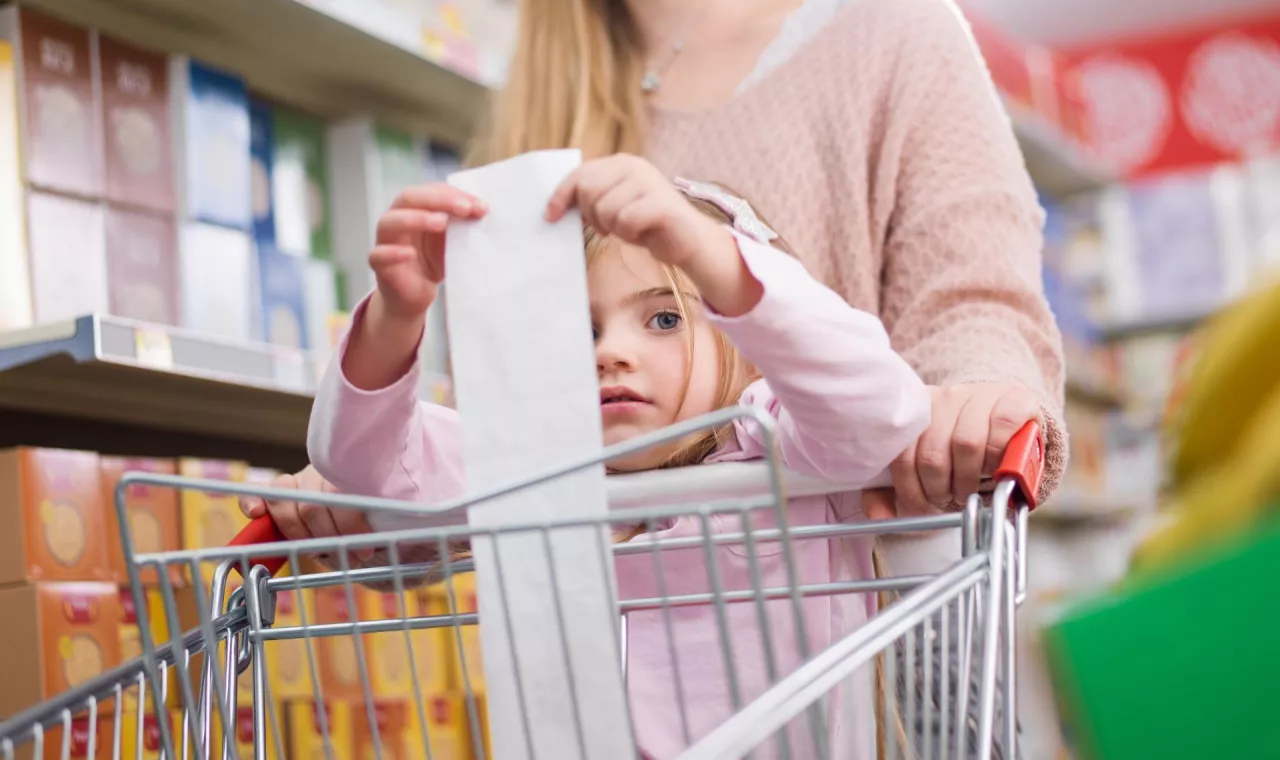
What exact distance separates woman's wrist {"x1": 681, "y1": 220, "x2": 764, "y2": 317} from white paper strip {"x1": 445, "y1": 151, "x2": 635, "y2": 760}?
75 mm

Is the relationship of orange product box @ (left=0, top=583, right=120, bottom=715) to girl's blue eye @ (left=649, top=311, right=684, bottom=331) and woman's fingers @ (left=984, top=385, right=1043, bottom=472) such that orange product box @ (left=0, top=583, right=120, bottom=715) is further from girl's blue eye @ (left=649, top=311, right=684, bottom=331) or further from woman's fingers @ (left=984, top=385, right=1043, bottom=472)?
woman's fingers @ (left=984, top=385, right=1043, bottom=472)

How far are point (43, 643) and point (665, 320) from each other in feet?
2.64

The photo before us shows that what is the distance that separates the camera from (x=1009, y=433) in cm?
95

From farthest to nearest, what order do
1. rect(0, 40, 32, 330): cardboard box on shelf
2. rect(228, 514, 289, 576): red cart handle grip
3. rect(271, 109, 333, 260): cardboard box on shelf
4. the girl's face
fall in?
rect(271, 109, 333, 260): cardboard box on shelf
rect(0, 40, 32, 330): cardboard box on shelf
the girl's face
rect(228, 514, 289, 576): red cart handle grip

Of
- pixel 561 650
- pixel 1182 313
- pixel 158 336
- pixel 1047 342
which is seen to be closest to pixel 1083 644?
pixel 561 650

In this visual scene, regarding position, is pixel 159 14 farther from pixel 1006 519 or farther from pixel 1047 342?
pixel 1006 519

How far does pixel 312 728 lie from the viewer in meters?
1.82

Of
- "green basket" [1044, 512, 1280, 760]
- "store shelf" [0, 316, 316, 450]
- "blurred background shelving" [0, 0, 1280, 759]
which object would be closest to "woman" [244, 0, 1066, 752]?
"blurred background shelving" [0, 0, 1280, 759]

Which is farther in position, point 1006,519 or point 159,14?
point 159,14

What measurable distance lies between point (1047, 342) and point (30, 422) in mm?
1380

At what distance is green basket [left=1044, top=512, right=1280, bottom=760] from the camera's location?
43cm

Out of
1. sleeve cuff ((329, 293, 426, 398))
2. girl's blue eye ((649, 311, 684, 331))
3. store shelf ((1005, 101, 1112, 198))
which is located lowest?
sleeve cuff ((329, 293, 426, 398))

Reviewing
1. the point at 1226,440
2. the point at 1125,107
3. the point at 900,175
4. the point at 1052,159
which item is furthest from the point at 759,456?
the point at 1125,107

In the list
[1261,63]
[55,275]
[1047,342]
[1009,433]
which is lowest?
[1009,433]
